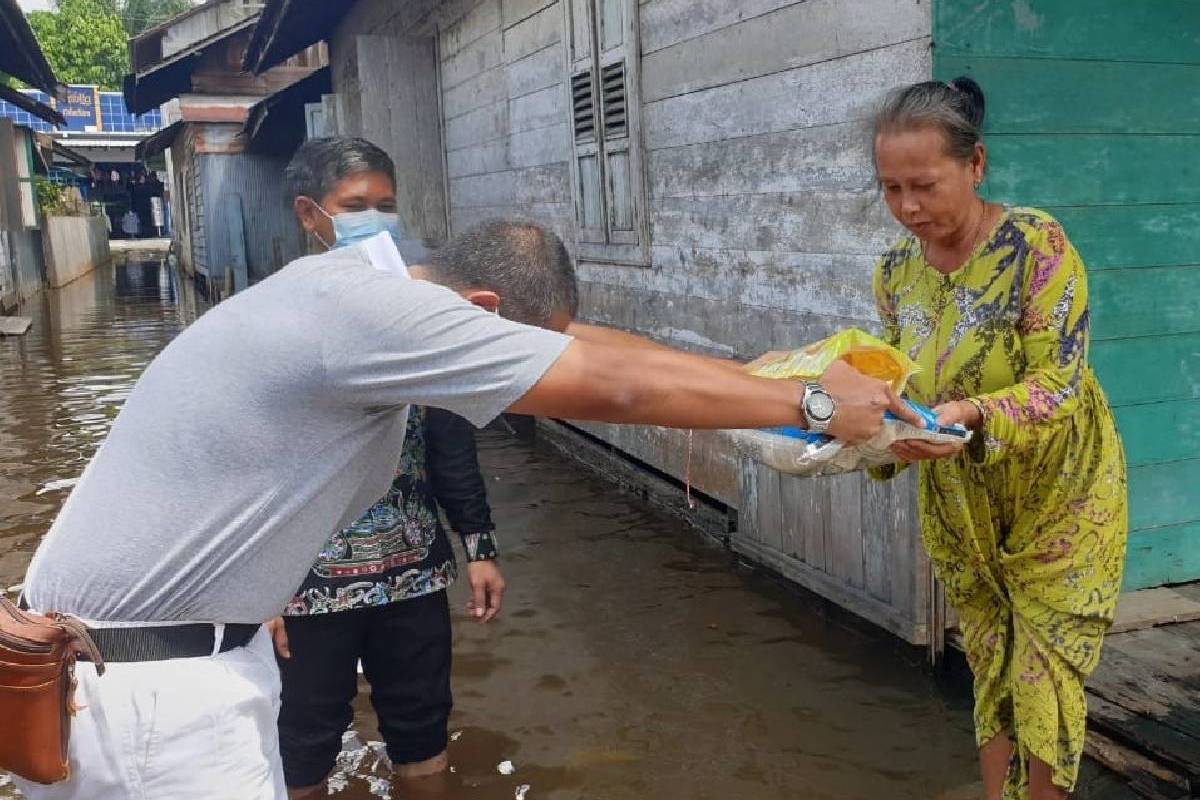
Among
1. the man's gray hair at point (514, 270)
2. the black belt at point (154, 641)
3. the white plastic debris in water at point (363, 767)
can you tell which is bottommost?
the white plastic debris in water at point (363, 767)

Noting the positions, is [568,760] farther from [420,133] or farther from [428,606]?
[420,133]

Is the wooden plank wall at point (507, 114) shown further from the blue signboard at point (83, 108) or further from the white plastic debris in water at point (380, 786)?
the blue signboard at point (83, 108)

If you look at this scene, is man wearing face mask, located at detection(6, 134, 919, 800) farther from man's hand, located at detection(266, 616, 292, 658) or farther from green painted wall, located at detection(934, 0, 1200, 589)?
green painted wall, located at detection(934, 0, 1200, 589)

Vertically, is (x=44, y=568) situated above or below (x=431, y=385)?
below

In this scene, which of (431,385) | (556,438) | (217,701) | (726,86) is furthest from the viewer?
(556,438)

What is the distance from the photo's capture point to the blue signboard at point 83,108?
5147 centimetres

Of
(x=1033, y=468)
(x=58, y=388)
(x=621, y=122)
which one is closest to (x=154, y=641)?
(x=1033, y=468)

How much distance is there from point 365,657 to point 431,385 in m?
1.53

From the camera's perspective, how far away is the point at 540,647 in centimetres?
454

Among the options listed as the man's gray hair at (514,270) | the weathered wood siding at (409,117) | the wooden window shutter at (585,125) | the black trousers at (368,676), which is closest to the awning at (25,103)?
the weathered wood siding at (409,117)

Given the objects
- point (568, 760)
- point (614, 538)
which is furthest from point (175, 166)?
point (568, 760)

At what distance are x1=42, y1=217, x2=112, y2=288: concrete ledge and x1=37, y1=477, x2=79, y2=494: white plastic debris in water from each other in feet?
60.6

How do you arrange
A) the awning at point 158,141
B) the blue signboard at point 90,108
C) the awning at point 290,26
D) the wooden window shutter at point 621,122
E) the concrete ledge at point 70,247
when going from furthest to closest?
1. the blue signboard at point 90,108
2. the awning at point 158,141
3. the concrete ledge at point 70,247
4. the awning at point 290,26
5. the wooden window shutter at point 621,122

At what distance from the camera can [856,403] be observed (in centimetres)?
196
